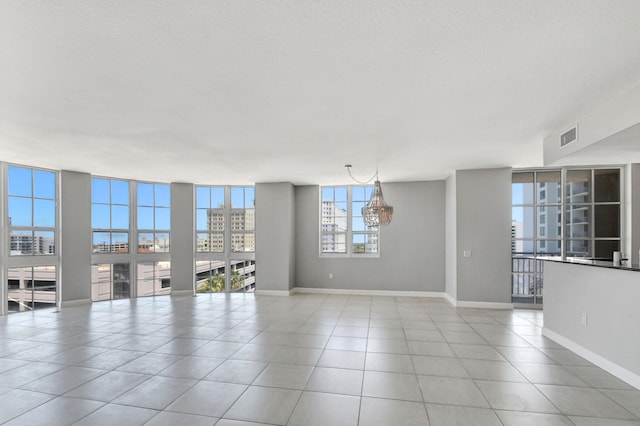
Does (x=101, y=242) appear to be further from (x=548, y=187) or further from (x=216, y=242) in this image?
(x=548, y=187)

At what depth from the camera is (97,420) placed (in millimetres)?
2584

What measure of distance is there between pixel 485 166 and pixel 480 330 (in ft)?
9.97

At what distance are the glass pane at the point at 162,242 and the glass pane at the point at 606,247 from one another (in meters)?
9.45

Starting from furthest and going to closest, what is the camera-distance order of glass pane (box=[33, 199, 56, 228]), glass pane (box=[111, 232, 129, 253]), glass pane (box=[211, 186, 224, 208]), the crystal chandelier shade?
glass pane (box=[211, 186, 224, 208])
glass pane (box=[111, 232, 129, 253])
glass pane (box=[33, 199, 56, 228])
the crystal chandelier shade

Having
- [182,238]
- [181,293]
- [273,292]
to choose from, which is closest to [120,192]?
[182,238]

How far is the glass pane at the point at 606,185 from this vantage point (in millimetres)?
6352

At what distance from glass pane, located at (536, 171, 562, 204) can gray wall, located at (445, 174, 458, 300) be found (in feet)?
5.56

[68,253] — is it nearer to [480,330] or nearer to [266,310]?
[266,310]

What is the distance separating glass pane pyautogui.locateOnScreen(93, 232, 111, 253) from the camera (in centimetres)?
731

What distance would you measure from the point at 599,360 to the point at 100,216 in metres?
9.08

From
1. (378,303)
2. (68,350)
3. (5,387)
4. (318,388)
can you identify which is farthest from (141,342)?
(378,303)

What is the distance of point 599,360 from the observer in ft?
11.8

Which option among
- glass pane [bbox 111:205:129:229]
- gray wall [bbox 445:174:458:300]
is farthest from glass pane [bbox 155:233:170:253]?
gray wall [bbox 445:174:458:300]

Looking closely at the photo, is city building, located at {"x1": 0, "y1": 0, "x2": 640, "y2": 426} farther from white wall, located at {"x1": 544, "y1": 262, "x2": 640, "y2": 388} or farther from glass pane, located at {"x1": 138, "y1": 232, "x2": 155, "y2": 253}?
glass pane, located at {"x1": 138, "y1": 232, "x2": 155, "y2": 253}
